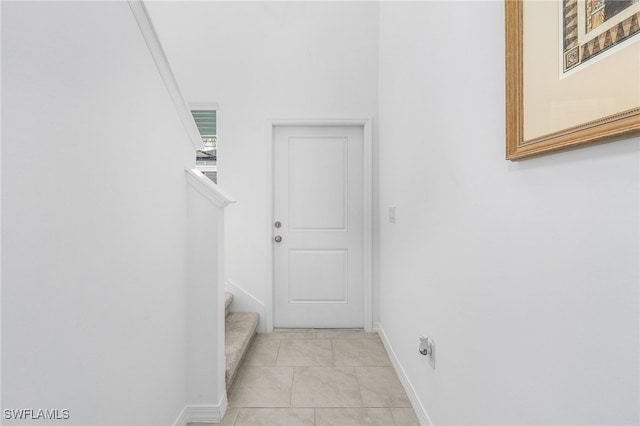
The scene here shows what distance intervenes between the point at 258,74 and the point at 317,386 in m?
2.62

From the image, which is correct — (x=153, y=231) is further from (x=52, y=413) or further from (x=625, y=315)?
(x=625, y=315)

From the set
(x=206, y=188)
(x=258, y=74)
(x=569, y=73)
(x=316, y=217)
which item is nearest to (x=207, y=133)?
(x=258, y=74)

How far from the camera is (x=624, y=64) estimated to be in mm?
560

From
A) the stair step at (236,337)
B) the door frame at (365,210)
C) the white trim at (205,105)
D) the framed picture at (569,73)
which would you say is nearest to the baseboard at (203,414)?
the stair step at (236,337)

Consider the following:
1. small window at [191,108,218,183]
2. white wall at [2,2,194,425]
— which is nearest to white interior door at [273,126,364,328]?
small window at [191,108,218,183]

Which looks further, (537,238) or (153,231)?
(153,231)

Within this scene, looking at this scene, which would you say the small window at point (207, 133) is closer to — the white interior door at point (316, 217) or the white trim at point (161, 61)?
the white interior door at point (316, 217)

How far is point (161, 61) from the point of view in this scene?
1.29 meters

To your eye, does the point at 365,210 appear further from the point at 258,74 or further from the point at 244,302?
the point at 258,74

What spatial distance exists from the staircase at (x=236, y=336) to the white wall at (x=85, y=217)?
1.84 feet

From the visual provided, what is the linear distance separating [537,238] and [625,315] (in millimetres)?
248

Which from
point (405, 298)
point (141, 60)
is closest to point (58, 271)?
point (141, 60)

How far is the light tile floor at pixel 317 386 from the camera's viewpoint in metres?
1.67

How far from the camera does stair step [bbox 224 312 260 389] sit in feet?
6.31
